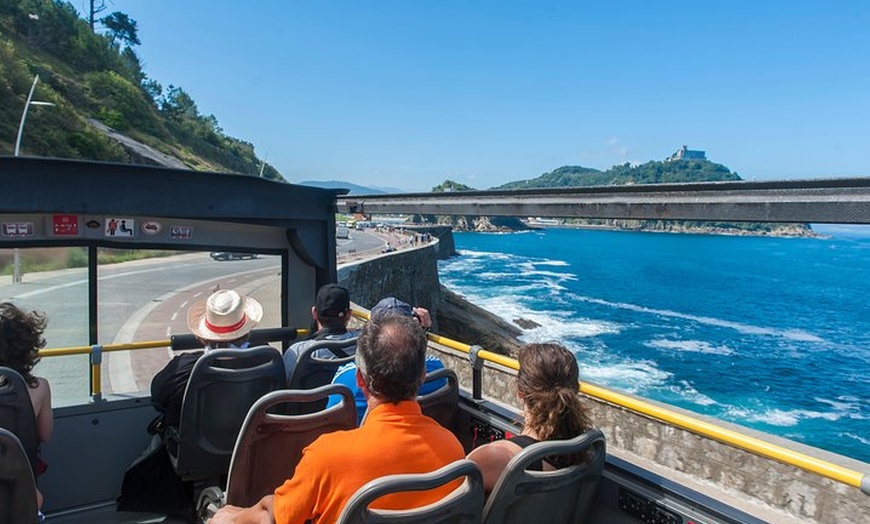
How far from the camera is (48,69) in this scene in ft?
211

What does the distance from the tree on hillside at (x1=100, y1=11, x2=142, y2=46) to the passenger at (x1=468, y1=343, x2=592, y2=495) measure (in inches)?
4768

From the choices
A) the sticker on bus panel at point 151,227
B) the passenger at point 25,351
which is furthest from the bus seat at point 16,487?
the sticker on bus panel at point 151,227

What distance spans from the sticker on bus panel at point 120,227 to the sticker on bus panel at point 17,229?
0.59m

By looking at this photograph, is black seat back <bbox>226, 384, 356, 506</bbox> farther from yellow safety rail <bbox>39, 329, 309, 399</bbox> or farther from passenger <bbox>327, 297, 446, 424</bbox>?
yellow safety rail <bbox>39, 329, 309, 399</bbox>

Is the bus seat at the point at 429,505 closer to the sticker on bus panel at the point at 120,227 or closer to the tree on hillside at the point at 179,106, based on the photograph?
the sticker on bus panel at the point at 120,227

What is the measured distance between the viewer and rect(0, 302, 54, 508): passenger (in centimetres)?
314

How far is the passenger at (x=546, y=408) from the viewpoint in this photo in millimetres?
2615

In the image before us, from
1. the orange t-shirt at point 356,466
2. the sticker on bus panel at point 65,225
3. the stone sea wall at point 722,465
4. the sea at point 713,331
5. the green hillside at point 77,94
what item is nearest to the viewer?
the orange t-shirt at point 356,466

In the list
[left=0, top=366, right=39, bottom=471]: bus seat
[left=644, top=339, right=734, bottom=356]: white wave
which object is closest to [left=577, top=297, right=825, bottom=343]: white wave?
[left=644, top=339, right=734, bottom=356]: white wave

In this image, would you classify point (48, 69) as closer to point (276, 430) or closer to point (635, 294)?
point (635, 294)

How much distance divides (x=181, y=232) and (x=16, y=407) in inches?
120

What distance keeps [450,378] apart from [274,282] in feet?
12.4

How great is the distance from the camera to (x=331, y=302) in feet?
13.4

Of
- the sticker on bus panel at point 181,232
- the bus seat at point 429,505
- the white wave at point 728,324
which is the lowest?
the white wave at point 728,324
